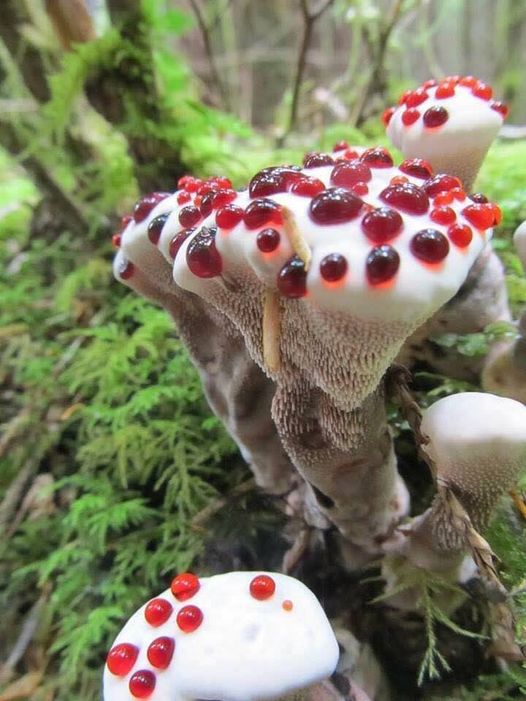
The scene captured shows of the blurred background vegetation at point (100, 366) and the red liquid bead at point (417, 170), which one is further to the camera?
the blurred background vegetation at point (100, 366)

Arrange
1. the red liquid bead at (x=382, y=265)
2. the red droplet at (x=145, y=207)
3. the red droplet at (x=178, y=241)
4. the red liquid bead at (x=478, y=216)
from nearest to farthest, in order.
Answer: the red liquid bead at (x=382, y=265) → the red liquid bead at (x=478, y=216) → the red droplet at (x=178, y=241) → the red droplet at (x=145, y=207)

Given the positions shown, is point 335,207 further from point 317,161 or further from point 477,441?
point 477,441

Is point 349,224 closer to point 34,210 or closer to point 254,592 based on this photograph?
point 254,592

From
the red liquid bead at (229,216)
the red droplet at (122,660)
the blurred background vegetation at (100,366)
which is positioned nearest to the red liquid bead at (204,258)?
the red liquid bead at (229,216)

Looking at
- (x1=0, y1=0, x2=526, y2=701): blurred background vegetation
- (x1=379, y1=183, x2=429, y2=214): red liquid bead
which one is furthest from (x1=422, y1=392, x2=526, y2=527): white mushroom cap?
(x1=379, y1=183, x2=429, y2=214): red liquid bead

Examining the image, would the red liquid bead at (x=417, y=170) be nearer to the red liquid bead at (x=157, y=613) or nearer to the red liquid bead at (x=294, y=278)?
the red liquid bead at (x=294, y=278)
